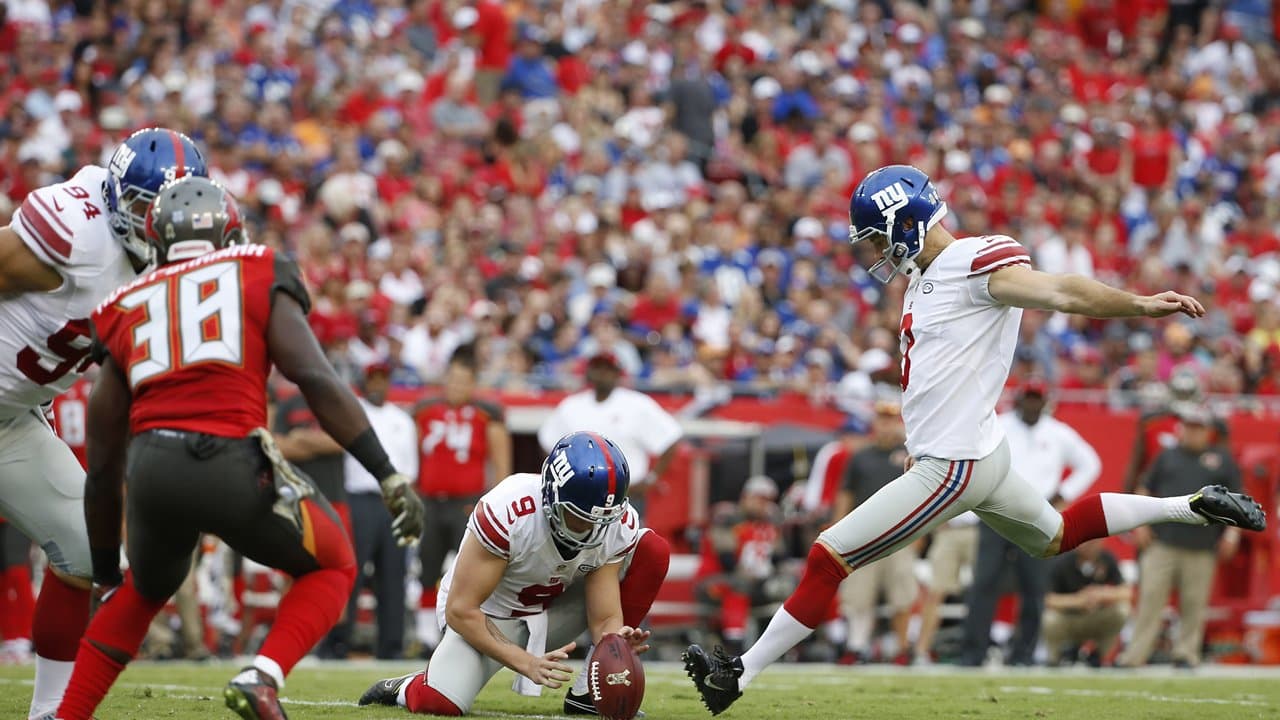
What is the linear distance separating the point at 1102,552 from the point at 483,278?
18.0 feet

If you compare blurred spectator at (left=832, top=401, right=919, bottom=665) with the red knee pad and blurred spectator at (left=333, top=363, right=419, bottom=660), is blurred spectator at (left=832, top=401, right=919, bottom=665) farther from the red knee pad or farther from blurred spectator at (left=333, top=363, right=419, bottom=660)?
the red knee pad

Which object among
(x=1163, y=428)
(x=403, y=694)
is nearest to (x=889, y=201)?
(x=403, y=694)

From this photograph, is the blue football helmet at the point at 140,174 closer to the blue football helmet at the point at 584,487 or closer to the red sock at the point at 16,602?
the blue football helmet at the point at 584,487

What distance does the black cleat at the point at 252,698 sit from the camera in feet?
13.9

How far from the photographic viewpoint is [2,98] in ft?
45.6

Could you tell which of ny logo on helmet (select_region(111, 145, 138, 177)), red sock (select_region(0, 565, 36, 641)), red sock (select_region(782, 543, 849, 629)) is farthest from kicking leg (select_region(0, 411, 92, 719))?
red sock (select_region(0, 565, 36, 641))

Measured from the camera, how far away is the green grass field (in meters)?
6.10

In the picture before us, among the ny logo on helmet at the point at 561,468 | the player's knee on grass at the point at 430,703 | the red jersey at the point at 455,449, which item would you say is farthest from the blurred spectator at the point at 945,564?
the ny logo on helmet at the point at 561,468

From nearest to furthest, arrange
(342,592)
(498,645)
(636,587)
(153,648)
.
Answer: (342,592), (498,645), (636,587), (153,648)

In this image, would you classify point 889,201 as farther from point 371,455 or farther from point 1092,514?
point 371,455

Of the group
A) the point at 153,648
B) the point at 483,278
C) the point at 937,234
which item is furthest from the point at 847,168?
the point at 937,234

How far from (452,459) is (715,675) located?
197 inches

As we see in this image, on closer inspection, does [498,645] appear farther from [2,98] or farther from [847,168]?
[847,168]

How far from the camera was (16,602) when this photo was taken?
9742mm
